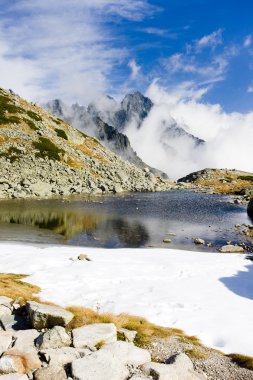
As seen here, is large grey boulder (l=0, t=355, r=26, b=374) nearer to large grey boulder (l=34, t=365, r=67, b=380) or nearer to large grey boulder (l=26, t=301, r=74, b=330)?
large grey boulder (l=34, t=365, r=67, b=380)

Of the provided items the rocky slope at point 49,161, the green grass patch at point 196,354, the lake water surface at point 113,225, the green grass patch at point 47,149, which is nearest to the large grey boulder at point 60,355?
the green grass patch at point 196,354

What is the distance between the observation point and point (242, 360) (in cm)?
1380

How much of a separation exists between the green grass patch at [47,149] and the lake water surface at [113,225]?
3748 centimetres

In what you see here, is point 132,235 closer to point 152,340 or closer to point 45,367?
point 152,340

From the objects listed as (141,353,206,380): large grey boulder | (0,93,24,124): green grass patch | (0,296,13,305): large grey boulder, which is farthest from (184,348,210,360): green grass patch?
(0,93,24,124): green grass patch

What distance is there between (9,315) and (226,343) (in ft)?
34.5

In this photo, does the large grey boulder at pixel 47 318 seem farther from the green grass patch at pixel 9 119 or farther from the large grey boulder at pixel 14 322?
the green grass patch at pixel 9 119

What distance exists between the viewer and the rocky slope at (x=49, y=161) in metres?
96.4

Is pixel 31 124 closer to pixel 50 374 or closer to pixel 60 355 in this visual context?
pixel 60 355

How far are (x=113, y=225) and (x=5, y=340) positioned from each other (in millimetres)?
40651

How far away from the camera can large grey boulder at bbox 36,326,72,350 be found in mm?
13715

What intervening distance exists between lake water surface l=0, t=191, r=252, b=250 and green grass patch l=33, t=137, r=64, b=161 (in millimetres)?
37482

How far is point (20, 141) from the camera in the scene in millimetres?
114312

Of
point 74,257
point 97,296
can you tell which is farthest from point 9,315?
point 74,257
